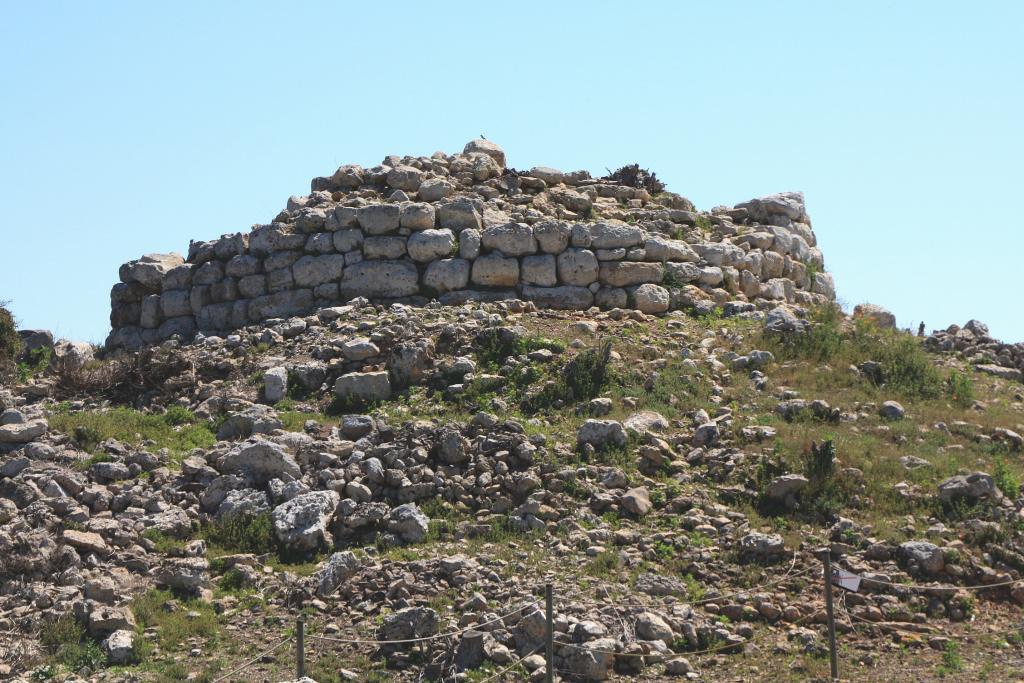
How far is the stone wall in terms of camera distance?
55.5ft

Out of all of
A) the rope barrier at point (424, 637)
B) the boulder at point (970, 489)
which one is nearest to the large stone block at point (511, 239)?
the boulder at point (970, 489)

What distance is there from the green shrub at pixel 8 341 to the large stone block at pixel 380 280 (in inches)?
175

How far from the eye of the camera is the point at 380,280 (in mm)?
16969

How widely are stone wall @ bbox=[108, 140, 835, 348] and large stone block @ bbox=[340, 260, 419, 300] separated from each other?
2 centimetres

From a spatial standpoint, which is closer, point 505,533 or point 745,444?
point 505,533

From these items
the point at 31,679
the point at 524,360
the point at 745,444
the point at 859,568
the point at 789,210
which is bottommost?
the point at 31,679

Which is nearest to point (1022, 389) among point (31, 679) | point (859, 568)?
point (859, 568)

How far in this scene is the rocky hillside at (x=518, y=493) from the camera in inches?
414

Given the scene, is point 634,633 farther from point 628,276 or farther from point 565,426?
point 628,276

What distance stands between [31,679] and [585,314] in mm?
8316

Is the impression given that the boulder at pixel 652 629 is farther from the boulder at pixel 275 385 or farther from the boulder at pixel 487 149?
the boulder at pixel 487 149

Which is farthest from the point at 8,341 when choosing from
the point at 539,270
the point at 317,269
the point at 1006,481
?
the point at 1006,481

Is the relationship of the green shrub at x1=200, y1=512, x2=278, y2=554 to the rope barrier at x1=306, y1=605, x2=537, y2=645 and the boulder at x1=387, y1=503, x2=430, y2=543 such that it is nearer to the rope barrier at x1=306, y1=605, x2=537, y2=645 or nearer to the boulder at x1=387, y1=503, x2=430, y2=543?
the boulder at x1=387, y1=503, x2=430, y2=543

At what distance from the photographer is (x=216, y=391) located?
1545 centimetres
